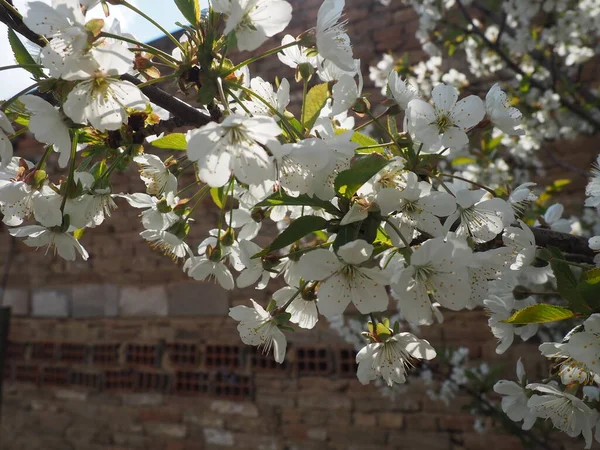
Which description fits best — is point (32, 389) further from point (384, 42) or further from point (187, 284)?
point (384, 42)

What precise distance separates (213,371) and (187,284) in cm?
51

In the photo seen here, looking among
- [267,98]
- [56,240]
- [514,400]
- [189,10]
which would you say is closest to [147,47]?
[189,10]

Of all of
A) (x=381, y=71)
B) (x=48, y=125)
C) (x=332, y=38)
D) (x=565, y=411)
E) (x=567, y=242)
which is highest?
(x=381, y=71)

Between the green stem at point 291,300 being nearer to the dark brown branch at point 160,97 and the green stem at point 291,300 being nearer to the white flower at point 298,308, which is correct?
the white flower at point 298,308

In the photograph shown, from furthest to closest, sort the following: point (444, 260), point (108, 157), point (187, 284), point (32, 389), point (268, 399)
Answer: point (32, 389), point (187, 284), point (268, 399), point (108, 157), point (444, 260)

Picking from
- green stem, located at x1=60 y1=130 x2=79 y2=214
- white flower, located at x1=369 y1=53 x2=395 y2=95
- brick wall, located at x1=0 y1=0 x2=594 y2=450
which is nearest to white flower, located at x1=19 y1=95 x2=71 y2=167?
green stem, located at x1=60 y1=130 x2=79 y2=214

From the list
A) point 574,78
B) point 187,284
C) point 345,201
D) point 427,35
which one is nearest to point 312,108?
point 345,201

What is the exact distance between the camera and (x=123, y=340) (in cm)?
323

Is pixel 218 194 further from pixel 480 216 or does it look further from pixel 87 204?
pixel 480 216

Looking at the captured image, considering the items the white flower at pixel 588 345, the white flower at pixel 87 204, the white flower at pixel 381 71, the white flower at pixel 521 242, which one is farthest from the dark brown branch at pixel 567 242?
the white flower at pixel 381 71

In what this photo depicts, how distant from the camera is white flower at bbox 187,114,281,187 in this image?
51cm

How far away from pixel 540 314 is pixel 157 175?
1.72ft

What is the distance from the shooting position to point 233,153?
1.73 ft

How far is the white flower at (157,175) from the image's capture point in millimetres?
708
